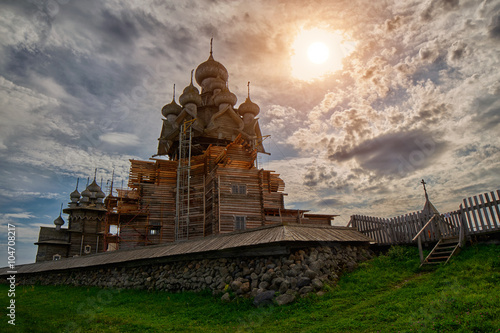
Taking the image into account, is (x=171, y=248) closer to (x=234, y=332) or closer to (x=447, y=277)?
(x=234, y=332)

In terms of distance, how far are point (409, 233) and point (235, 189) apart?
56.9 ft

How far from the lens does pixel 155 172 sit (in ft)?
114

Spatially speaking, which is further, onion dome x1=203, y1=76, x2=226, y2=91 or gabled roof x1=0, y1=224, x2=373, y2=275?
onion dome x1=203, y1=76, x2=226, y2=91

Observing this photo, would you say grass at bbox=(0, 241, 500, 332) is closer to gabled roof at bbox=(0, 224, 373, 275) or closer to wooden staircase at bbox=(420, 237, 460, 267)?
wooden staircase at bbox=(420, 237, 460, 267)

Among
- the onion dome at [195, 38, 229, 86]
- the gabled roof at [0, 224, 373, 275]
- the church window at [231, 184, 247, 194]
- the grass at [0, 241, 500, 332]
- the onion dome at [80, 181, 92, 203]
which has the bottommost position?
the grass at [0, 241, 500, 332]

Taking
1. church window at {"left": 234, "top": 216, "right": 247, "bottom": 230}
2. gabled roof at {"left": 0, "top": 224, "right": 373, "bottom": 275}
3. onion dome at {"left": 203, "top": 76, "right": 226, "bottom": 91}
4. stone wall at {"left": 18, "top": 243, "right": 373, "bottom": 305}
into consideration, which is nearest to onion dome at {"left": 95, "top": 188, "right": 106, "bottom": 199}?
onion dome at {"left": 203, "top": 76, "right": 226, "bottom": 91}

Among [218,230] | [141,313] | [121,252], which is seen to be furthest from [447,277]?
[218,230]

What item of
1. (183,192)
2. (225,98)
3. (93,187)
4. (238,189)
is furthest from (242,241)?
(93,187)

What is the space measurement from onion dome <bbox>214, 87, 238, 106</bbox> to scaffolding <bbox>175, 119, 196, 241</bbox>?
570cm

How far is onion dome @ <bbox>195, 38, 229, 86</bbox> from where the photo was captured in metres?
44.1

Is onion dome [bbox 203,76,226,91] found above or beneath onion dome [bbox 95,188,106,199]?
above

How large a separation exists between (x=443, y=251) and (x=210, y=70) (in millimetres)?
37133

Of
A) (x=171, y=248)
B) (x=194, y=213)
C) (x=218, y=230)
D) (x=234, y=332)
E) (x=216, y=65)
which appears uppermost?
(x=216, y=65)

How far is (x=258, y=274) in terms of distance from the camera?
42.2ft
